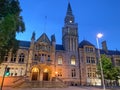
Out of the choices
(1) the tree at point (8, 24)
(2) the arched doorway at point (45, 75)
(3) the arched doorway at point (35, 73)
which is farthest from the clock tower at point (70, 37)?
(1) the tree at point (8, 24)

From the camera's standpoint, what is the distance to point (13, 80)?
33.1 meters

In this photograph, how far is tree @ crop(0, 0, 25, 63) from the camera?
557 inches

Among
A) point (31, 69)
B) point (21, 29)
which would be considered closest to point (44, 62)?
point (31, 69)

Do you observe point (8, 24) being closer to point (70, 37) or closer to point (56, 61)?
point (56, 61)

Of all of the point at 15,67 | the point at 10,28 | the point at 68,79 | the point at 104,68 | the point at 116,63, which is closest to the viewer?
the point at 10,28

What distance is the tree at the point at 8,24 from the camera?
557 inches

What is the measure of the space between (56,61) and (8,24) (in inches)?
1096

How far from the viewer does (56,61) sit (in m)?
40.7

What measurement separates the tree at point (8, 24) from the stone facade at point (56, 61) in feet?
59.7

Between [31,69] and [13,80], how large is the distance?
18.8 feet

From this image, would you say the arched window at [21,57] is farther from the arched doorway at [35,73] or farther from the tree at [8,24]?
the tree at [8,24]

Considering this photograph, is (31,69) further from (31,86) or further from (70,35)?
(70,35)

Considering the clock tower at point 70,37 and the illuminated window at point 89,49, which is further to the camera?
the illuminated window at point 89,49

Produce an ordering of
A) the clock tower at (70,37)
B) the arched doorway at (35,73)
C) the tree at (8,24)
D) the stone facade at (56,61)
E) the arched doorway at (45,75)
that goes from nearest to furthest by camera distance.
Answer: the tree at (8,24)
the stone facade at (56,61)
the arched doorway at (35,73)
the arched doorway at (45,75)
the clock tower at (70,37)
